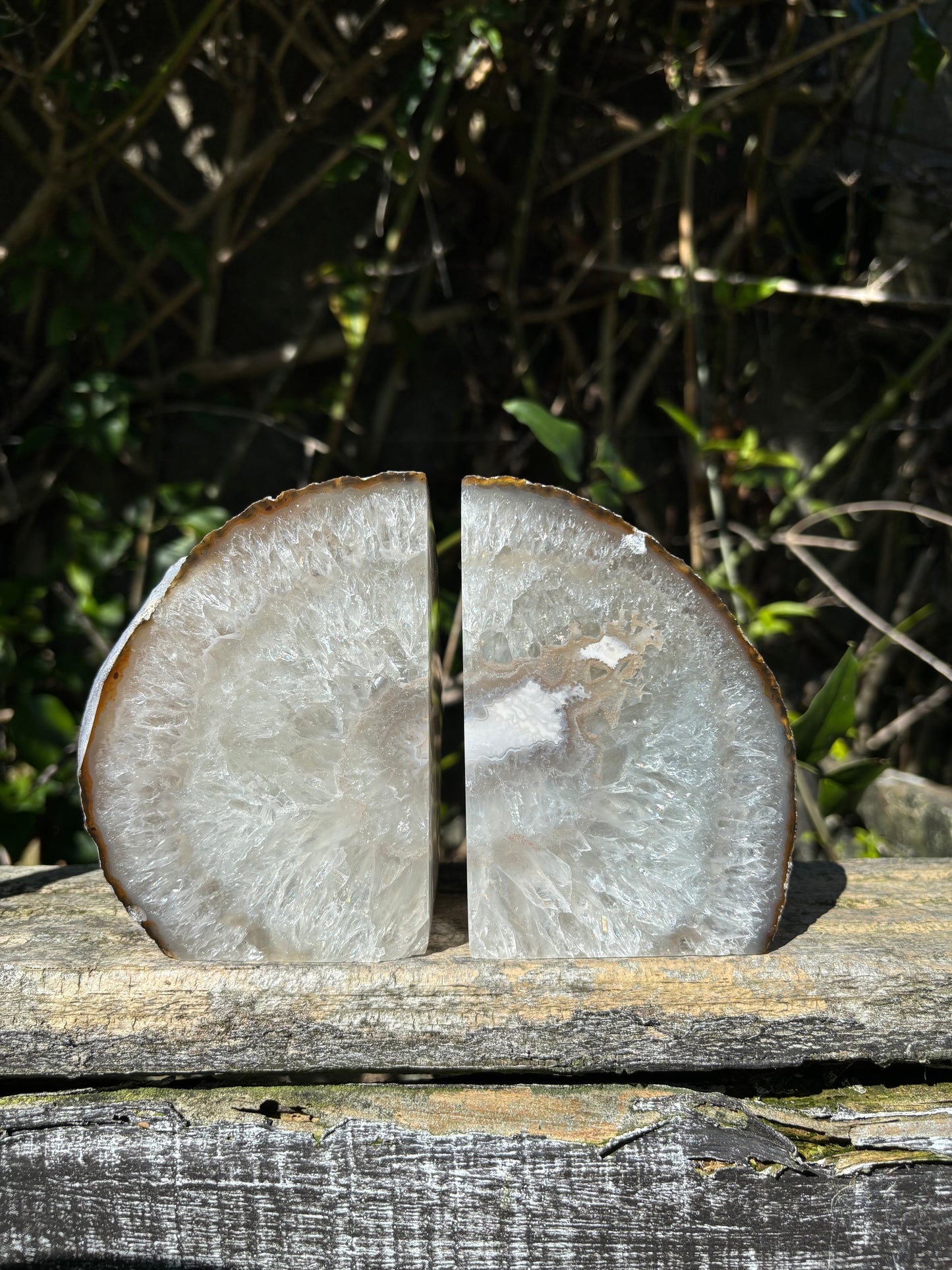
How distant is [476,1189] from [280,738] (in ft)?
0.96

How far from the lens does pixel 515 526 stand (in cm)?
61

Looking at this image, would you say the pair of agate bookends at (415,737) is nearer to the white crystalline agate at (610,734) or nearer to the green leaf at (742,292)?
the white crystalline agate at (610,734)

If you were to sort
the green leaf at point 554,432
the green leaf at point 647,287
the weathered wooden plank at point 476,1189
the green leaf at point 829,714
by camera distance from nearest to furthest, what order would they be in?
the weathered wooden plank at point 476,1189, the green leaf at point 829,714, the green leaf at point 554,432, the green leaf at point 647,287

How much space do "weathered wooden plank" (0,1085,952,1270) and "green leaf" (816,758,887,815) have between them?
0.49 metres

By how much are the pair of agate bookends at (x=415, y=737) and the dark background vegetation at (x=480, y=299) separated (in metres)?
0.59

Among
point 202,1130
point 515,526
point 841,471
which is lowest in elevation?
point 202,1130

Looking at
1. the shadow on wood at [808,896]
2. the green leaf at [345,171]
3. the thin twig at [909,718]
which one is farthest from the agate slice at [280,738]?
the thin twig at [909,718]

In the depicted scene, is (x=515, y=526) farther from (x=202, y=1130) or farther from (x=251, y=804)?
(x=202, y=1130)

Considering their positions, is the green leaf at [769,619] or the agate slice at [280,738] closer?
the agate slice at [280,738]

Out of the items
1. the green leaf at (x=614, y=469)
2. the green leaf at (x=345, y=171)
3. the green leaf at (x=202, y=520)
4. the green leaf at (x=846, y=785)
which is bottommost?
the green leaf at (x=846, y=785)

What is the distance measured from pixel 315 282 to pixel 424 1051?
117 centimetres

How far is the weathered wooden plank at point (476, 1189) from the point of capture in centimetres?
56

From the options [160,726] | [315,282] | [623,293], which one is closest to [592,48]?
[623,293]

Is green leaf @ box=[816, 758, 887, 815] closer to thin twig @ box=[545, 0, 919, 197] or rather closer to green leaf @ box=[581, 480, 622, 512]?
green leaf @ box=[581, 480, 622, 512]
